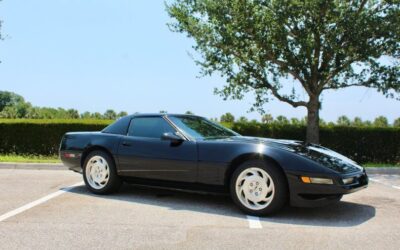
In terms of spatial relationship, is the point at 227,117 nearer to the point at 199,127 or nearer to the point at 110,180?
the point at 199,127

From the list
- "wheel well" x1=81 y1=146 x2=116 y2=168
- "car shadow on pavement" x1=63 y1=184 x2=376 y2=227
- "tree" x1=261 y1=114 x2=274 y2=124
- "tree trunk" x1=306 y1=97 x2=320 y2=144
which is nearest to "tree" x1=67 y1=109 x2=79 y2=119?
"tree" x1=261 y1=114 x2=274 y2=124

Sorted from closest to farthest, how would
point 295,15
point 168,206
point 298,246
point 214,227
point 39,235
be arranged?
point 298,246
point 39,235
point 214,227
point 168,206
point 295,15

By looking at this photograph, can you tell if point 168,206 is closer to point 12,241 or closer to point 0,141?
point 12,241

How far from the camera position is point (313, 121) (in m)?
14.3

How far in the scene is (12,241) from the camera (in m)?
4.75

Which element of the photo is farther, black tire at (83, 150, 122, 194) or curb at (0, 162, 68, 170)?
curb at (0, 162, 68, 170)

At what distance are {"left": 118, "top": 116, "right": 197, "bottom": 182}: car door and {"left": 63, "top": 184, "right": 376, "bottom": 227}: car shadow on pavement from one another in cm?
41

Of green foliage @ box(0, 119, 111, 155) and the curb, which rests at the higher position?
green foliage @ box(0, 119, 111, 155)

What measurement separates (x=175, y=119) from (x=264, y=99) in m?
8.41

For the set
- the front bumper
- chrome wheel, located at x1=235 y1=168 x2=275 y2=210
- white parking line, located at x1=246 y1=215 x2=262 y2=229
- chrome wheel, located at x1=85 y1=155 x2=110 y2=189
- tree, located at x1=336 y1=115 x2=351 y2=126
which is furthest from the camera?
tree, located at x1=336 y1=115 x2=351 y2=126

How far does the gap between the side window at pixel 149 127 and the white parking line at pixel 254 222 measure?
5.94ft

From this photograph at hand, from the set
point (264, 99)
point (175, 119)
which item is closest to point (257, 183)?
point (175, 119)

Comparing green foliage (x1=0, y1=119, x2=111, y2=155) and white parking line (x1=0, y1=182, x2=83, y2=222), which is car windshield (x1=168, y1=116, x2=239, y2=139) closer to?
Result: white parking line (x1=0, y1=182, x2=83, y2=222)

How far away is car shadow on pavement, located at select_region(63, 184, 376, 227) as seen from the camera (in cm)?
577
